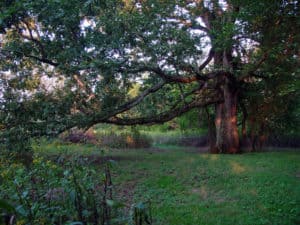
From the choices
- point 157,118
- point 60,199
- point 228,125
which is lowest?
point 60,199

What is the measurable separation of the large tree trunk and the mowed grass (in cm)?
296

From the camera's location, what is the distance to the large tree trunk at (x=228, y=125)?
14.7 m

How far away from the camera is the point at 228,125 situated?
14.9m

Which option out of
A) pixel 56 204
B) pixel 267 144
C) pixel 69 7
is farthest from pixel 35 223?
pixel 267 144

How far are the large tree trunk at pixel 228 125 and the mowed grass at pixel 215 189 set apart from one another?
2.96m

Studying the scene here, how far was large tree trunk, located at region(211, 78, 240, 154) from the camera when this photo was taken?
48.3ft

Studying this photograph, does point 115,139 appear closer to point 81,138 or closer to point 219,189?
point 81,138

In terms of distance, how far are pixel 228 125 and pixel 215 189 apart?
714cm

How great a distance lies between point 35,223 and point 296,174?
26.8 ft

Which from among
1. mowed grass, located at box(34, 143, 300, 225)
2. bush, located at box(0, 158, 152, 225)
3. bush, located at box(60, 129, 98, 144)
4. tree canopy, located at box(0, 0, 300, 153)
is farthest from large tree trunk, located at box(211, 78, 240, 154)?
bush, located at box(0, 158, 152, 225)

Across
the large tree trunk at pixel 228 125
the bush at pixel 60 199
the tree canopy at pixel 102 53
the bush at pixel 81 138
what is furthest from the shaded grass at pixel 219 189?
the bush at pixel 81 138

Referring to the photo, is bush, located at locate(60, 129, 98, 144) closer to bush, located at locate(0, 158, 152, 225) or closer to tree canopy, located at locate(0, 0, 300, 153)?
tree canopy, located at locate(0, 0, 300, 153)

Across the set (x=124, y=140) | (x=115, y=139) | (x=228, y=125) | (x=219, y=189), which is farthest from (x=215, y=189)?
(x=115, y=139)

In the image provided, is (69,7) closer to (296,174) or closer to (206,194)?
(206,194)
